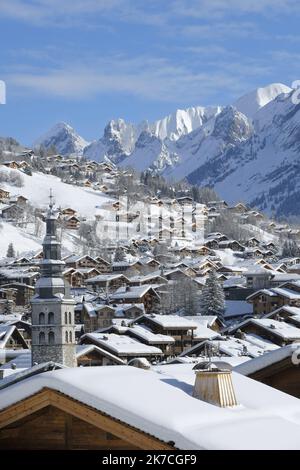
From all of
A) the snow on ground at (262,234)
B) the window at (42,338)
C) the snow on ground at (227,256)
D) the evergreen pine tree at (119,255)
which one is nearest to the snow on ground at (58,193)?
the snow on ground at (227,256)

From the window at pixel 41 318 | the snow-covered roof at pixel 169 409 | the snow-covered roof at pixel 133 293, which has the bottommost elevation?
the snow-covered roof at pixel 133 293

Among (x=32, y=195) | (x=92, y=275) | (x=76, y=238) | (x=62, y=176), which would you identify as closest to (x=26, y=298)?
(x=92, y=275)

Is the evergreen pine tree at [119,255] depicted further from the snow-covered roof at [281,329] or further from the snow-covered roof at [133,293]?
the snow-covered roof at [281,329]

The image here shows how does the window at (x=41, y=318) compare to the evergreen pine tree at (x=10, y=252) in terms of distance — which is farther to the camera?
the evergreen pine tree at (x=10, y=252)

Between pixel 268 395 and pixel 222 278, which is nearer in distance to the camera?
pixel 268 395

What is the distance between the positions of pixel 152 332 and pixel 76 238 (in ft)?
250

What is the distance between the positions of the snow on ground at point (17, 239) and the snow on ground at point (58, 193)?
59.8ft

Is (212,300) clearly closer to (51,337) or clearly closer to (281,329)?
(281,329)

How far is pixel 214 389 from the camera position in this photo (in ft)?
30.2

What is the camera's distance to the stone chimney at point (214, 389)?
917cm

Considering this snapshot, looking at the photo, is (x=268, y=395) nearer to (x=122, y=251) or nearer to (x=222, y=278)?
(x=222, y=278)

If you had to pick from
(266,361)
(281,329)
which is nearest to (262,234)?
(281,329)

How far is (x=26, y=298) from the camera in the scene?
10425 centimetres

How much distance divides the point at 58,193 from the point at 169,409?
163633mm
